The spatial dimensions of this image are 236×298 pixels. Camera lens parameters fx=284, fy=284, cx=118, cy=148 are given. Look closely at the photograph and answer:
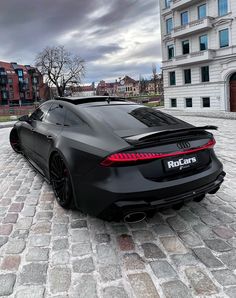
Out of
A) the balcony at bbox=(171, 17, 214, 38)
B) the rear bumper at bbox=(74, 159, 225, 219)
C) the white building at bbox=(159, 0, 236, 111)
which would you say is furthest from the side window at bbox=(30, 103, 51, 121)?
the balcony at bbox=(171, 17, 214, 38)

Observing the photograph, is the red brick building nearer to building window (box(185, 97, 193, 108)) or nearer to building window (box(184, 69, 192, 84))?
building window (box(184, 69, 192, 84))

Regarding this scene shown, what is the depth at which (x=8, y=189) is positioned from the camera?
4.70m

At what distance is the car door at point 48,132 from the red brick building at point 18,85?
79.5 m

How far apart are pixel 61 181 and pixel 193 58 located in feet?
91.4

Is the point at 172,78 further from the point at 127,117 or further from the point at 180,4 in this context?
the point at 127,117

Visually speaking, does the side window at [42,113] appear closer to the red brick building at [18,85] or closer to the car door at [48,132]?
the car door at [48,132]

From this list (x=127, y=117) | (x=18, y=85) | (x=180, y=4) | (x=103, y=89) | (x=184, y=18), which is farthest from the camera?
(x=103, y=89)

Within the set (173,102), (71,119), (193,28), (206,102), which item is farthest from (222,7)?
(71,119)

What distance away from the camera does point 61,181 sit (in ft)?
12.1

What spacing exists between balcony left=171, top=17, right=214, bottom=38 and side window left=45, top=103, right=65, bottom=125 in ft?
86.6

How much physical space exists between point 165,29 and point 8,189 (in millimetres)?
32157

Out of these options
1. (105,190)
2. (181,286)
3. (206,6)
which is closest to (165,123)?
(105,190)

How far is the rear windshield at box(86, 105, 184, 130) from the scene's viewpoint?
3320 mm

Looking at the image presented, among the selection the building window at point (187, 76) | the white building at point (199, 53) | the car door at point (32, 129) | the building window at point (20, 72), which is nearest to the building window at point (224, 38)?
the white building at point (199, 53)
